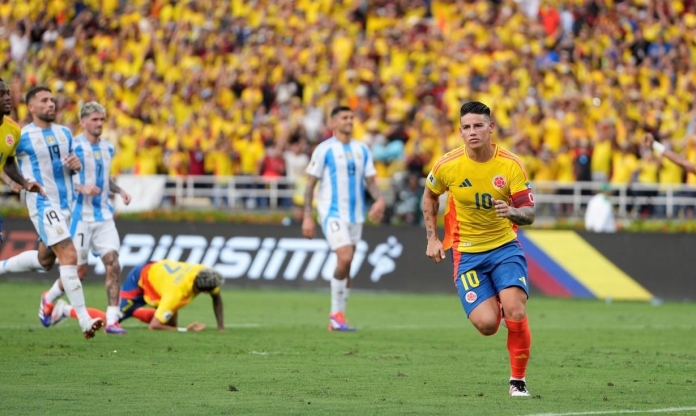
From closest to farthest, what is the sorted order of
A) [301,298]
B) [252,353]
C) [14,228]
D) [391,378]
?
1. [391,378]
2. [252,353]
3. [301,298]
4. [14,228]

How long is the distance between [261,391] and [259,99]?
21.0 meters

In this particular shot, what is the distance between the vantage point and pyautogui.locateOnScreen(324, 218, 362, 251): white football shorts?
642 inches

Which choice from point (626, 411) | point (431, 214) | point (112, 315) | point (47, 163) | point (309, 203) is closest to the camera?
point (626, 411)

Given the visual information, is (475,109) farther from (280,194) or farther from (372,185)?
(280,194)

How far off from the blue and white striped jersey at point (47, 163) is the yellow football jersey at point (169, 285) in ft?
5.01

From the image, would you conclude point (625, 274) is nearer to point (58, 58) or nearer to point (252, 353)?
point (252, 353)

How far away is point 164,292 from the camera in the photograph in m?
14.7

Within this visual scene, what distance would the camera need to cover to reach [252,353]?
12562 mm

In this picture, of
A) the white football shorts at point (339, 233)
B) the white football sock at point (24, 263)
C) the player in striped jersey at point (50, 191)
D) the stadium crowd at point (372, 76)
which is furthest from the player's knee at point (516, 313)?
the stadium crowd at point (372, 76)

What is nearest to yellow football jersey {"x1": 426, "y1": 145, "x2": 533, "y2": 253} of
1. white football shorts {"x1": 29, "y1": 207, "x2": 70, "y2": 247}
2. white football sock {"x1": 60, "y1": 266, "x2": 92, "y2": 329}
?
white football sock {"x1": 60, "y1": 266, "x2": 92, "y2": 329}

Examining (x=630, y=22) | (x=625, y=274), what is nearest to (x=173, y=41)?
(x=630, y=22)

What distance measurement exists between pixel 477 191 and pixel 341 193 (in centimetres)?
664

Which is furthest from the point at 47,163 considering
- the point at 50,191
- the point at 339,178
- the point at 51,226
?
the point at 339,178

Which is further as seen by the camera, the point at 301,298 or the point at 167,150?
the point at 167,150
